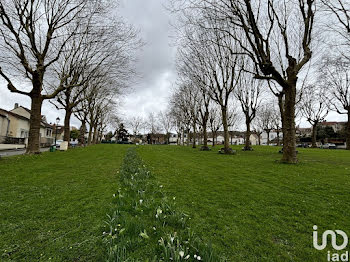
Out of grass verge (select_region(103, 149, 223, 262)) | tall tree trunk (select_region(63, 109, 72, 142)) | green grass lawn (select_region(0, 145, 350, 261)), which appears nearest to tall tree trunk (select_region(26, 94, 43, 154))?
green grass lawn (select_region(0, 145, 350, 261))

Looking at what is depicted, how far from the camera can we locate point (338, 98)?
103 ft

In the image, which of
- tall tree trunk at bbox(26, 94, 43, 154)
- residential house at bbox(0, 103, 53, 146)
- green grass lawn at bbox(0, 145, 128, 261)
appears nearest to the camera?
green grass lawn at bbox(0, 145, 128, 261)

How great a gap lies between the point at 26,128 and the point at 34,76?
3098 cm

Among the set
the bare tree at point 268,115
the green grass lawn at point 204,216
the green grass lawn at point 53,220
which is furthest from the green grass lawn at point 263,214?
the bare tree at point 268,115

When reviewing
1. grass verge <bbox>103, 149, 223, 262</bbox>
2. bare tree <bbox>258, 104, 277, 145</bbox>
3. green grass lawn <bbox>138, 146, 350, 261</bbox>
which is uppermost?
bare tree <bbox>258, 104, 277, 145</bbox>

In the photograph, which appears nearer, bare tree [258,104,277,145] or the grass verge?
the grass verge

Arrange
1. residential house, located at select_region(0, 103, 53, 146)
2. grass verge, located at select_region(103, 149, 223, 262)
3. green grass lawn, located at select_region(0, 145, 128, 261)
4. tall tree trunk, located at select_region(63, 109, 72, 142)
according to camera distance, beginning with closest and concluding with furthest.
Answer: grass verge, located at select_region(103, 149, 223, 262)
green grass lawn, located at select_region(0, 145, 128, 261)
tall tree trunk, located at select_region(63, 109, 72, 142)
residential house, located at select_region(0, 103, 53, 146)

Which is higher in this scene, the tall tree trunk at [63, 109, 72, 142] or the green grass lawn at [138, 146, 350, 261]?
the tall tree trunk at [63, 109, 72, 142]

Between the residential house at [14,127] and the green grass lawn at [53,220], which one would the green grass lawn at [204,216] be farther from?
the residential house at [14,127]

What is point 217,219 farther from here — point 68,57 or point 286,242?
point 68,57

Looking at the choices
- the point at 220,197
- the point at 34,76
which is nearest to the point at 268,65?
the point at 220,197

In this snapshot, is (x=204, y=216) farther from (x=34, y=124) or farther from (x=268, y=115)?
(x=268, y=115)

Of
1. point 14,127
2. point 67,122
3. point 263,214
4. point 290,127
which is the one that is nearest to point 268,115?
point 290,127

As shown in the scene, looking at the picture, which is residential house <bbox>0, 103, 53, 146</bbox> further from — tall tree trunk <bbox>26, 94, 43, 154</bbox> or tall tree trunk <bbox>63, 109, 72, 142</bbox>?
tall tree trunk <bbox>26, 94, 43, 154</bbox>
